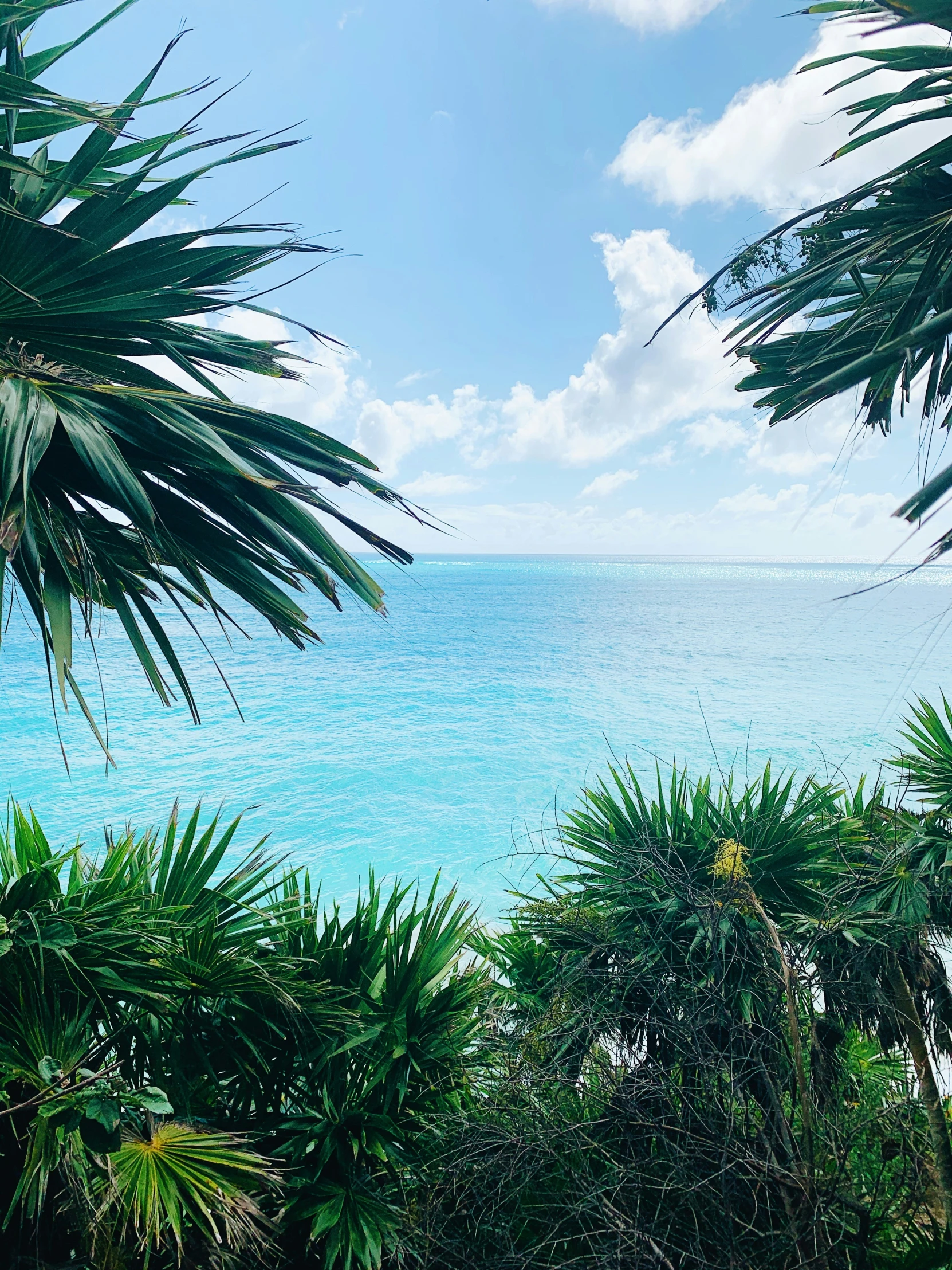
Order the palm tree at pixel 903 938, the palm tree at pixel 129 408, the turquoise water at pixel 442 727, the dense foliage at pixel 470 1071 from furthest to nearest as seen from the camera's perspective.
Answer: the turquoise water at pixel 442 727
the palm tree at pixel 903 938
the dense foliage at pixel 470 1071
the palm tree at pixel 129 408

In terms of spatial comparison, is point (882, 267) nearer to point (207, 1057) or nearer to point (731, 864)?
point (731, 864)

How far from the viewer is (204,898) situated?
289 cm

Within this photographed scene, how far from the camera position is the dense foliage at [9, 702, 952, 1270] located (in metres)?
2.26

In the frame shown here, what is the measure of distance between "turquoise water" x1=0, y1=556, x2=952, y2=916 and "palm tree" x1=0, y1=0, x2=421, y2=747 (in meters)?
0.66

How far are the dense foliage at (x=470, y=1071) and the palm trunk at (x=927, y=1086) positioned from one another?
2 centimetres

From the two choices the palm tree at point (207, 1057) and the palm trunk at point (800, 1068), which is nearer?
the palm tree at point (207, 1057)

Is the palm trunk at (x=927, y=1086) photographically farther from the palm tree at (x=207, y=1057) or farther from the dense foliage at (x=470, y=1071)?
the palm tree at (x=207, y=1057)

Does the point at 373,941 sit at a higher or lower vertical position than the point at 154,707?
higher

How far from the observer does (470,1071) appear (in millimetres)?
3252

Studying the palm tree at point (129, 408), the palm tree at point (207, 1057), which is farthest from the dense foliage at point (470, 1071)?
the palm tree at point (129, 408)

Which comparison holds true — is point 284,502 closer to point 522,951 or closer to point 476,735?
point 522,951

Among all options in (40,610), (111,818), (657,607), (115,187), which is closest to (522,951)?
(40,610)

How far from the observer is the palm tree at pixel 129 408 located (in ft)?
5.92

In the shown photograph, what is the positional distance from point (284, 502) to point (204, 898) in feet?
5.89
